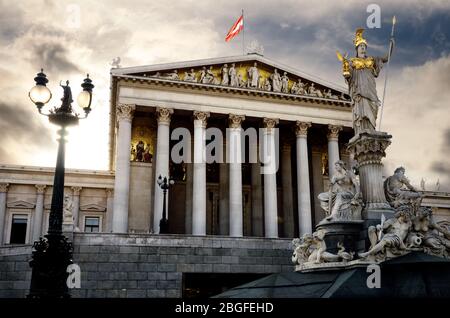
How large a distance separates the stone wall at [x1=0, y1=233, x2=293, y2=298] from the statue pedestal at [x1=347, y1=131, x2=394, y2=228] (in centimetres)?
1495

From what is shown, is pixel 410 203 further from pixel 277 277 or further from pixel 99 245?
pixel 99 245

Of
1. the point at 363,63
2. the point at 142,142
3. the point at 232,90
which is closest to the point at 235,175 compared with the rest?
the point at 232,90

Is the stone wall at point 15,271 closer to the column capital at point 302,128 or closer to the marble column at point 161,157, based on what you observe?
the marble column at point 161,157

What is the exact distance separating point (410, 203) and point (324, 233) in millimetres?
2674

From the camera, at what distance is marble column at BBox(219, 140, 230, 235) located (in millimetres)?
46031

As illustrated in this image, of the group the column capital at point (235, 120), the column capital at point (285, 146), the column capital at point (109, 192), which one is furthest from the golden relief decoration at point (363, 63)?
the column capital at point (109, 192)

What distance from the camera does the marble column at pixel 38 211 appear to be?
1932 inches

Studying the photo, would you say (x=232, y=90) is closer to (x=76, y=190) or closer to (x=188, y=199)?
(x=188, y=199)

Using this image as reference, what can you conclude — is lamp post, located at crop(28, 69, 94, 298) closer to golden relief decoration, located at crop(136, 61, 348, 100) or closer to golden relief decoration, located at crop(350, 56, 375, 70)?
golden relief decoration, located at crop(350, 56, 375, 70)

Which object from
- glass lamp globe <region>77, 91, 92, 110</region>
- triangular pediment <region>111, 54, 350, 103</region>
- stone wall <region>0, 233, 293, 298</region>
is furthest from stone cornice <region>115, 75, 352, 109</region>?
glass lamp globe <region>77, 91, 92, 110</region>

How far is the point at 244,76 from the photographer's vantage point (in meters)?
47.4
